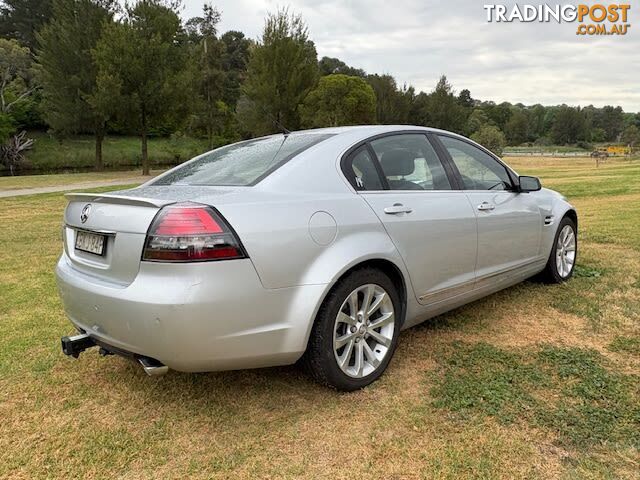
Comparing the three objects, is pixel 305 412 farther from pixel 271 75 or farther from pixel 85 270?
pixel 271 75

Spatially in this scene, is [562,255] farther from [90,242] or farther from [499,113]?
[499,113]

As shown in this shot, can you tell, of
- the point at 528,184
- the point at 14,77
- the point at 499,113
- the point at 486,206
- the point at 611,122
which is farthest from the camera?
the point at 611,122

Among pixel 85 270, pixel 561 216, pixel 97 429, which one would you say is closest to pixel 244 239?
pixel 85 270

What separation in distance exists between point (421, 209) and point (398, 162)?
0.37 meters

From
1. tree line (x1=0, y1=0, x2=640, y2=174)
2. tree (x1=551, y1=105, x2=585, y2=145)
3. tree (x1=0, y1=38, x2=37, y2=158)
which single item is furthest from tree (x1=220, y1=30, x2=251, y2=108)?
tree (x1=551, y1=105, x2=585, y2=145)

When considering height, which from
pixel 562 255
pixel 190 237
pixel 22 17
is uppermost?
pixel 22 17

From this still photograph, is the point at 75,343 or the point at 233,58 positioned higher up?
the point at 233,58

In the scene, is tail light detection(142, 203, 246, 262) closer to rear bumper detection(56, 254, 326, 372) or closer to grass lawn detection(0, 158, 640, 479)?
rear bumper detection(56, 254, 326, 372)

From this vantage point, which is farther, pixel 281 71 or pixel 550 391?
pixel 281 71

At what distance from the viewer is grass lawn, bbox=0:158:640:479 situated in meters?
A: 2.24

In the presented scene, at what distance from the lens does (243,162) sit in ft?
10.3

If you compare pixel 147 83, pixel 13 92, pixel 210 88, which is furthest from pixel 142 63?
pixel 13 92

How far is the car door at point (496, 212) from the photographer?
12.1 ft

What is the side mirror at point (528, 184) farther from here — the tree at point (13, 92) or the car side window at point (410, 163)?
the tree at point (13, 92)
